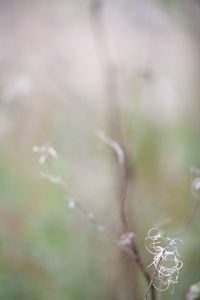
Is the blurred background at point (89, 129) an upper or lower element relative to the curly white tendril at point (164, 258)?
lower

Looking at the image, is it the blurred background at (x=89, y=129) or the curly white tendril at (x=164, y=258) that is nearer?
the curly white tendril at (x=164, y=258)

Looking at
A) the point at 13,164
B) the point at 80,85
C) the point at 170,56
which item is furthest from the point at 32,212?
the point at 170,56

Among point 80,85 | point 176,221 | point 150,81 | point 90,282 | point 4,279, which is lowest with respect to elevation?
point 4,279

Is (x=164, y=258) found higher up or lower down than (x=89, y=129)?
higher up

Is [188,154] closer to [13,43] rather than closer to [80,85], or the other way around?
[80,85]

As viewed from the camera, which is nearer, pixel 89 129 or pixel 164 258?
pixel 164 258

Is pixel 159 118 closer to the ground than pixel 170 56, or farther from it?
closer to the ground

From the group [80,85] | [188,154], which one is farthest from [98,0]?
[188,154]
